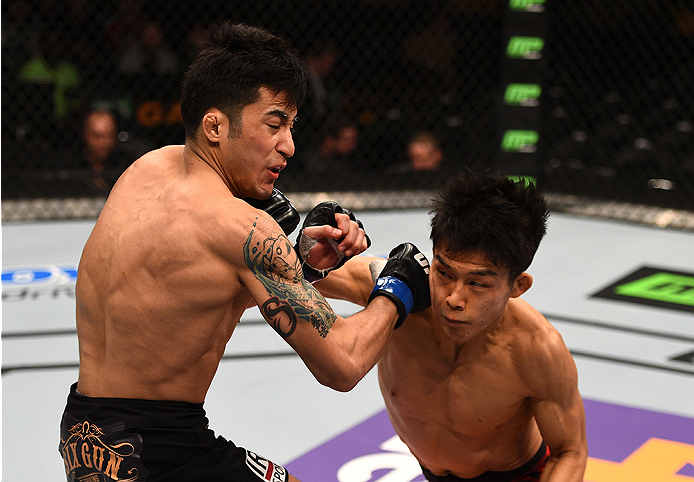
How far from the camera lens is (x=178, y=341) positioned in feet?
5.16

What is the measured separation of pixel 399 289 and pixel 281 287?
289 millimetres

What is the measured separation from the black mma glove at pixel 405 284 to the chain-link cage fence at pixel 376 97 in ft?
12.8

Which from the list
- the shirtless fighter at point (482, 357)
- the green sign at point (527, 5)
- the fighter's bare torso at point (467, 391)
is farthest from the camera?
the green sign at point (527, 5)

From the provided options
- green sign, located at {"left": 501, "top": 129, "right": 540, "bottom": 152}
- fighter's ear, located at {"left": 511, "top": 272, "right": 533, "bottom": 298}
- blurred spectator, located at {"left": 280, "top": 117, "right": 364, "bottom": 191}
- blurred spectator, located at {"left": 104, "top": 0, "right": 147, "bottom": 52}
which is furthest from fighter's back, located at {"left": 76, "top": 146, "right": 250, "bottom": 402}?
blurred spectator, located at {"left": 104, "top": 0, "right": 147, "bottom": 52}

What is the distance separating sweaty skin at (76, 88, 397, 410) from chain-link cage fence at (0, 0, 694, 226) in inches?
162

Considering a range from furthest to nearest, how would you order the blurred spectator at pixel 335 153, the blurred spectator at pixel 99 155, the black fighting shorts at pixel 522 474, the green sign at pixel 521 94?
the blurred spectator at pixel 335 153 → the blurred spectator at pixel 99 155 → the green sign at pixel 521 94 → the black fighting shorts at pixel 522 474

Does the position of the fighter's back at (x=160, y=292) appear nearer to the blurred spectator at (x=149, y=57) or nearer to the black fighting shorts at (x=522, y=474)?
the black fighting shorts at (x=522, y=474)

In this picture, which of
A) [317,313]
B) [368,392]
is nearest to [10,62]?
[368,392]

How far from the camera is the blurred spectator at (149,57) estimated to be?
6.32 metres

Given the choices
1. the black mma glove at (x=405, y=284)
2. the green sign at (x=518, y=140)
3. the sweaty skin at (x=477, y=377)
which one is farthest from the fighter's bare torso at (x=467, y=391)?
the green sign at (x=518, y=140)

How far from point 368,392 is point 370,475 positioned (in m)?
0.62

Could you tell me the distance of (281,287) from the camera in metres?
1.55

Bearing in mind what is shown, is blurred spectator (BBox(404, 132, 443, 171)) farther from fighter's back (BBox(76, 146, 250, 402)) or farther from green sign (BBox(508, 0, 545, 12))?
fighter's back (BBox(76, 146, 250, 402))

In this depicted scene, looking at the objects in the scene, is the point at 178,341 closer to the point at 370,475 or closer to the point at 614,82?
the point at 370,475
